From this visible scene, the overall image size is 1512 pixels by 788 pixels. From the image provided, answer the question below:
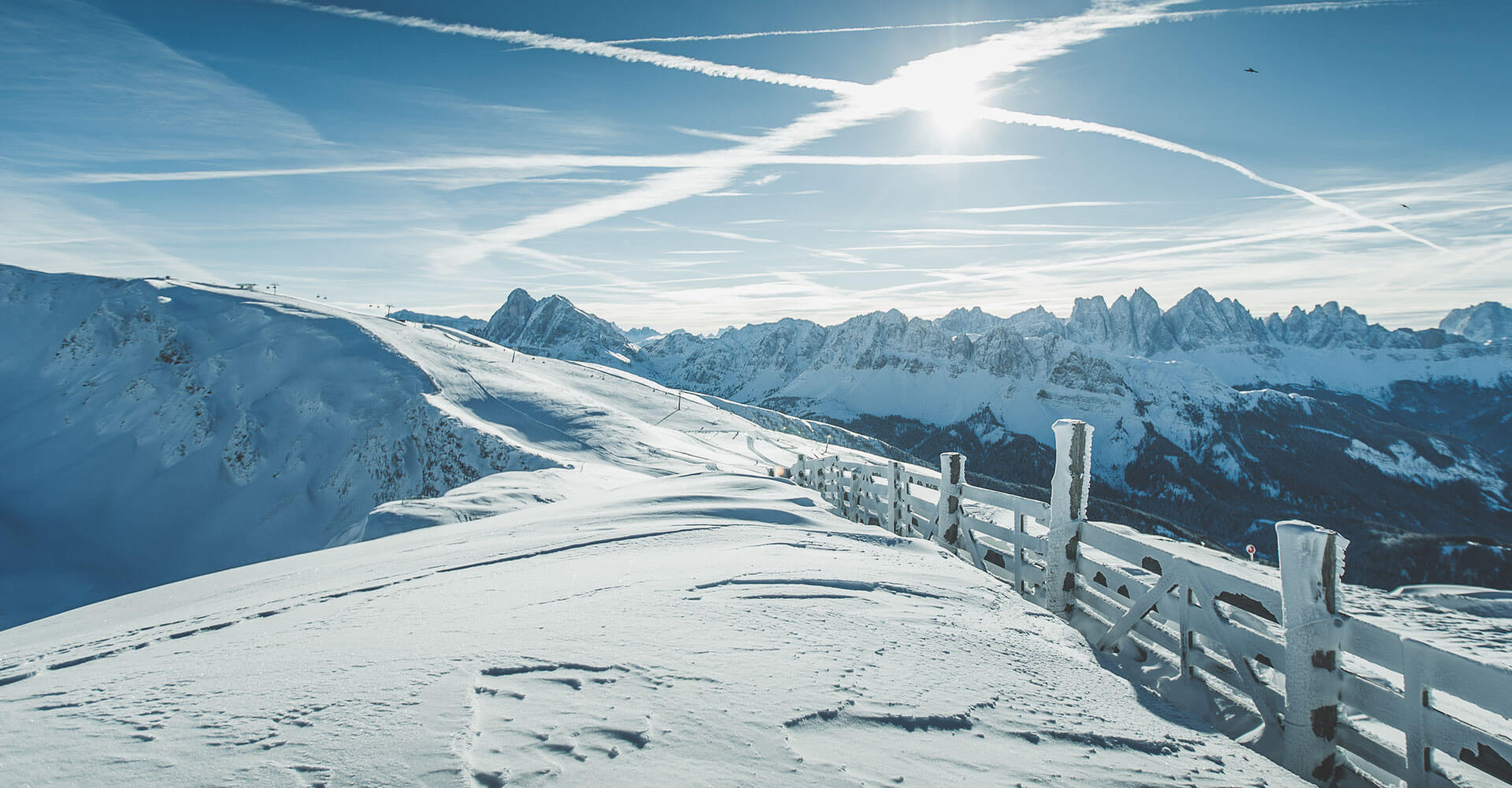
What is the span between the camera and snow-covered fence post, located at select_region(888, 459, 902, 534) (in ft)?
45.0

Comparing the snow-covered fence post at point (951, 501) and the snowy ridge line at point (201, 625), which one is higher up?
the snow-covered fence post at point (951, 501)

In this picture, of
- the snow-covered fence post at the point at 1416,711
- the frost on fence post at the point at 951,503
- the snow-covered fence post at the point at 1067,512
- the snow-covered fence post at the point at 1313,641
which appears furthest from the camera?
the frost on fence post at the point at 951,503

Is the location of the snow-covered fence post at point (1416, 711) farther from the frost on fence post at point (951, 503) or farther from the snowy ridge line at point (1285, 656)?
the frost on fence post at point (951, 503)

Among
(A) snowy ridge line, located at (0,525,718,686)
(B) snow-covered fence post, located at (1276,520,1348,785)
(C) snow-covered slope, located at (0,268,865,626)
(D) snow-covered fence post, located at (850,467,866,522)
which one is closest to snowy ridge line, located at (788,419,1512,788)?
(B) snow-covered fence post, located at (1276,520,1348,785)

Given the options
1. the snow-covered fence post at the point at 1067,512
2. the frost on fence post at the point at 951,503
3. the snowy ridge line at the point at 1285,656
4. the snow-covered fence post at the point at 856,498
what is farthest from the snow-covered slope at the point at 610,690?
the snow-covered fence post at the point at 856,498

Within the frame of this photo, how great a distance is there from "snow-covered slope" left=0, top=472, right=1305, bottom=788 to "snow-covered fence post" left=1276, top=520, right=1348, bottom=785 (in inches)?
31.4

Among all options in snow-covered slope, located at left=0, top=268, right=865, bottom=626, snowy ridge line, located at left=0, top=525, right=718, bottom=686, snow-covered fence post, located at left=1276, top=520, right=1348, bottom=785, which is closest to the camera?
snow-covered fence post, located at left=1276, top=520, right=1348, bottom=785

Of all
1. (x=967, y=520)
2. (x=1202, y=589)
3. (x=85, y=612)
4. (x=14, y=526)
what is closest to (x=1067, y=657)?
(x=1202, y=589)

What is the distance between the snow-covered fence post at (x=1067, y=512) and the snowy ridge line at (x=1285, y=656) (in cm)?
2

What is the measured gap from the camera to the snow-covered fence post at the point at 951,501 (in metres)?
11.2

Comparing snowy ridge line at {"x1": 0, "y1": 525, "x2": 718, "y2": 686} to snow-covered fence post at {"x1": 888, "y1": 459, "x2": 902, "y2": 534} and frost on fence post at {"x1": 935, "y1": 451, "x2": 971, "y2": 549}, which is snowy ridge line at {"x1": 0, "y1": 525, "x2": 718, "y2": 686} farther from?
snow-covered fence post at {"x1": 888, "y1": 459, "x2": 902, "y2": 534}

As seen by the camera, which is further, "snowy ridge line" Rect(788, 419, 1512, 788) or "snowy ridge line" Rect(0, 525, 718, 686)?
"snowy ridge line" Rect(0, 525, 718, 686)

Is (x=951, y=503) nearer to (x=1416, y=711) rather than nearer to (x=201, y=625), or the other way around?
(x=1416, y=711)

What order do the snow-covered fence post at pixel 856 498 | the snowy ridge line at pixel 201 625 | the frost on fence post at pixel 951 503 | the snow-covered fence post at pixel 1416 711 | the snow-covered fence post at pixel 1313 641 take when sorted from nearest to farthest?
the snow-covered fence post at pixel 1416 711
the snow-covered fence post at pixel 1313 641
the snowy ridge line at pixel 201 625
the frost on fence post at pixel 951 503
the snow-covered fence post at pixel 856 498
